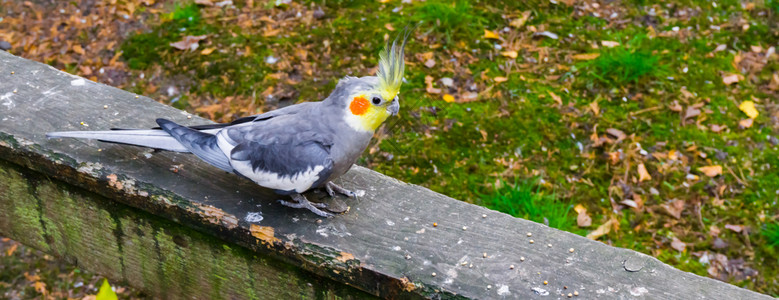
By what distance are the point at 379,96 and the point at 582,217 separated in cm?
215

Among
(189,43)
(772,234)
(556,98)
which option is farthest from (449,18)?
(772,234)

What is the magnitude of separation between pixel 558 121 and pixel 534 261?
243 cm

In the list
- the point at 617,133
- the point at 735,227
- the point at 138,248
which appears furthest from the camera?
the point at 617,133

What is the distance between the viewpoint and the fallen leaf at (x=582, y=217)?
362cm

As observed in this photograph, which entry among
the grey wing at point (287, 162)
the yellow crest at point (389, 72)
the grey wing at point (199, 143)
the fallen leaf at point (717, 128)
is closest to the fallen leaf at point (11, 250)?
the grey wing at point (199, 143)

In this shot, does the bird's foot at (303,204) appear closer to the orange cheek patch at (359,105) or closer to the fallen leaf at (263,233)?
the fallen leaf at (263,233)

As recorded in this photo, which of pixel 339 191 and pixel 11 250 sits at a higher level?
pixel 339 191

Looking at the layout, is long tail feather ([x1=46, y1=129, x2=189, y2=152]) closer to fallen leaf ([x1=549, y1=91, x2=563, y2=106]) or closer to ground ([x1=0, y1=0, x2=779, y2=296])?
ground ([x1=0, y1=0, x2=779, y2=296])

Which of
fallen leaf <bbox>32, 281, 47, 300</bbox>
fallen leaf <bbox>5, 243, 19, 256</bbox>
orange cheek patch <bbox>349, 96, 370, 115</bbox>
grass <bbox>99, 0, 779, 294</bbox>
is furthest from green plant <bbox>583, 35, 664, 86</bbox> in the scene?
fallen leaf <bbox>5, 243, 19, 256</bbox>

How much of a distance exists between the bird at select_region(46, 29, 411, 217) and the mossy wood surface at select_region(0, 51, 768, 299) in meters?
0.12

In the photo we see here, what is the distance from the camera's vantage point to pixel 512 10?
495 cm

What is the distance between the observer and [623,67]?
442 cm

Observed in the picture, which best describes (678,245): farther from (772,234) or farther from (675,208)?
(772,234)

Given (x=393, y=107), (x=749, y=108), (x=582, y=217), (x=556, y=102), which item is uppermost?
(x=393, y=107)
